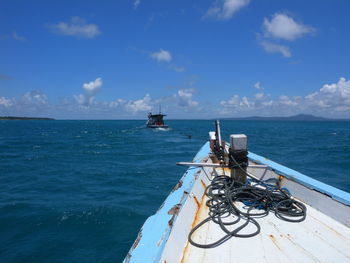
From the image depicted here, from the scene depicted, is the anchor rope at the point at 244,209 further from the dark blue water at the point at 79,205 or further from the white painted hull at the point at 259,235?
the dark blue water at the point at 79,205

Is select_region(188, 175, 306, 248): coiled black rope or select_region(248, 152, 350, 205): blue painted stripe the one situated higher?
select_region(248, 152, 350, 205): blue painted stripe

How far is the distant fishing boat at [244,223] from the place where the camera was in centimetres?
227

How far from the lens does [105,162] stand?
46.8 feet

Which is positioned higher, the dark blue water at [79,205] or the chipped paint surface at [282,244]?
the chipped paint surface at [282,244]

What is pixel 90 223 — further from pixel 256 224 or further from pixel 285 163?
pixel 285 163

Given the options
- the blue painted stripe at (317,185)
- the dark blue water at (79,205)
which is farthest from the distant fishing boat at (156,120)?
the blue painted stripe at (317,185)

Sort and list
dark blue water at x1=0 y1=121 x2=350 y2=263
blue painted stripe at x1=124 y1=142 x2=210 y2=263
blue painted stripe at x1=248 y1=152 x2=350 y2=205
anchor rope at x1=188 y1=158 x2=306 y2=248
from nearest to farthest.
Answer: blue painted stripe at x1=124 y1=142 x2=210 y2=263 → anchor rope at x1=188 y1=158 x2=306 y2=248 → blue painted stripe at x1=248 y1=152 x2=350 y2=205 → dark blue water at x1=0 y1=121 x2=350 y2=263

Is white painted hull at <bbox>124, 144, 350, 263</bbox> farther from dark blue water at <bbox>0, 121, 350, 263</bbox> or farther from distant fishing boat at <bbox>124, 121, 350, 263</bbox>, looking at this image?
dark blue water at <bbox>0, 121, 350, 263</bbox>

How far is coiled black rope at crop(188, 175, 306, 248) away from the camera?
277 centimetres

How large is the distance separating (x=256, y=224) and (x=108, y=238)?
3.96 m

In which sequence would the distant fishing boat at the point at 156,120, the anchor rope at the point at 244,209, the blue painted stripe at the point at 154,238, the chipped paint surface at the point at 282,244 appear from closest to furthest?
the blue painted stripe at the point at 154,238
the chipped paint surface at the point at 282,244
the anchor rope at the point at 244,209
the distant fishing boat at the point at 156,120

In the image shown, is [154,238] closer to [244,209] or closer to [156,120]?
[244,209]

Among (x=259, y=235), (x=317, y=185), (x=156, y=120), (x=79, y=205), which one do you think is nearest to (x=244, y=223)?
(x=259, y=235)

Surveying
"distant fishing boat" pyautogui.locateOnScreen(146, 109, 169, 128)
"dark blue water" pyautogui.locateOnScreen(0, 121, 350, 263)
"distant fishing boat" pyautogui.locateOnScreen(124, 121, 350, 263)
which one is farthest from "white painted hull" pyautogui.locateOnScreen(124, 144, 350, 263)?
"distant fishing boat" pyautogui.locateOnScreen(146, 109, 169, 128)
